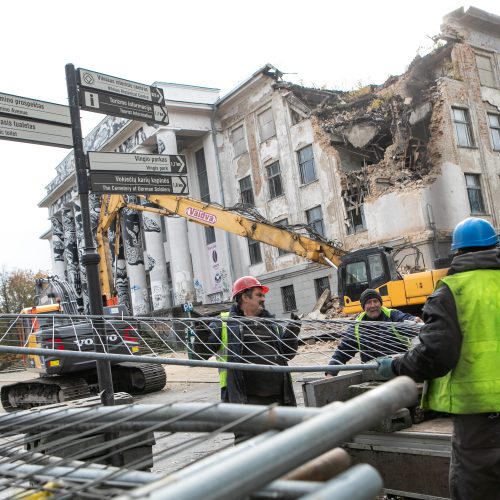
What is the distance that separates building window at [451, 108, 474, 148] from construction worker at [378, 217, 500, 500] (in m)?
25.1

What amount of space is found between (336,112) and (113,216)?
1376 cm

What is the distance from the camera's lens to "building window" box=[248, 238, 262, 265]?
32125 millimetres

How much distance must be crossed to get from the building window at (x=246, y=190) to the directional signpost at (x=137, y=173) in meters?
26.6

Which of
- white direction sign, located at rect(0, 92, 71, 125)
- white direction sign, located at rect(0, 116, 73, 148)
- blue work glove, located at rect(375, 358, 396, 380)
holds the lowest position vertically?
blue work glove, located at rect(375, 358, 396, 380)

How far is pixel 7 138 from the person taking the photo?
4859 millimetres

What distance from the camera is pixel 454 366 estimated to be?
9.68 ft

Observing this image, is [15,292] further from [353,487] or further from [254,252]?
[353,487]

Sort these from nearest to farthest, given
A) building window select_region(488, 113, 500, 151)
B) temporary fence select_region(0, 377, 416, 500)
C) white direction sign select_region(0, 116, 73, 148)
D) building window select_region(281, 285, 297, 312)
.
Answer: temporary fence select_region(0, 377, 416, 500), white direction sign select_region(0, 116, 73, 148), building window select_region(488, 113, 500, 151), building window select_region(281, 285, 297, 312)

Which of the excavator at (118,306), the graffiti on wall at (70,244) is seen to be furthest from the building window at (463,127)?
the graffiti on wall at (70,244)

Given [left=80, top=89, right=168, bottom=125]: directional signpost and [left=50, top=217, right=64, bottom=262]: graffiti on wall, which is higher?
[left=50, top=217, right=64, bottom=262]: graffiti on wall

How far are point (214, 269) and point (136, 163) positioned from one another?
1154 inches

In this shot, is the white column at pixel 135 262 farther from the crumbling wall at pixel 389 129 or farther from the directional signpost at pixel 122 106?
the directional signpost at pixel 122 106

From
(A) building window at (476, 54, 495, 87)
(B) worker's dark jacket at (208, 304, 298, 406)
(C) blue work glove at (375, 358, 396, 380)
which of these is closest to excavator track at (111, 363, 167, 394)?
(B) worker's dark jacket at (208, 304, 298, 406)

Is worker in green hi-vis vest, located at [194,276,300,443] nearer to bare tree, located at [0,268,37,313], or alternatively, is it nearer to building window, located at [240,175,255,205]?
building window, located at [240,175,255,205]
